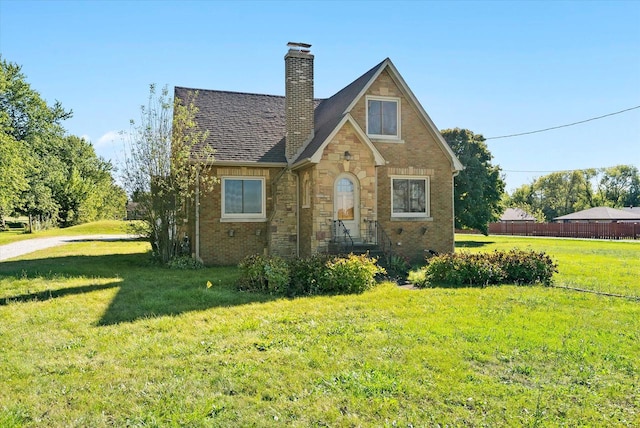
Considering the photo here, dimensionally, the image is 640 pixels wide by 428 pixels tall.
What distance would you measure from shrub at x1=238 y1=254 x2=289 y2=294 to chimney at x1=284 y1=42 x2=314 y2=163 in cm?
602

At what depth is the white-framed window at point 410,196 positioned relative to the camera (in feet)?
54.7

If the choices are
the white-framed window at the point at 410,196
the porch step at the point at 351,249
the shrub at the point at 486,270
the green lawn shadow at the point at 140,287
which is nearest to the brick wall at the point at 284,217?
the green lawn shadow at the point at 140,287

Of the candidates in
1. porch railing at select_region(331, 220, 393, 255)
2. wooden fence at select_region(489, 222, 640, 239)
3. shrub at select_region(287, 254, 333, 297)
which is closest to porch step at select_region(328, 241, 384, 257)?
porch railing at select_region(331, 220, 393, 255)

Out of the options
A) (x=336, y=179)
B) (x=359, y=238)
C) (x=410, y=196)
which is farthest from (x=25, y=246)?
(x=410, y=196)

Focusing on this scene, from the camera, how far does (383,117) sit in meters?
16.6

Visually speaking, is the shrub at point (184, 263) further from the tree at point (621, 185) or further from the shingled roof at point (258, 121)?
the tree at point (621, 185)

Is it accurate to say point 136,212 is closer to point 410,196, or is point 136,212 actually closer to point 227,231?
point 227,231

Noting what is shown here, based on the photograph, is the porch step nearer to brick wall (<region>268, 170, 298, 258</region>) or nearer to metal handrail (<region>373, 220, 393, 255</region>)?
metal handrail (<region>373, 220, 393, 255</region>)

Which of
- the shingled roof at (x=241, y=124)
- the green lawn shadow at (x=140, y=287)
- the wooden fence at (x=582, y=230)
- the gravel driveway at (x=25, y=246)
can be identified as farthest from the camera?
the wooden fence at (x=582, y=230)

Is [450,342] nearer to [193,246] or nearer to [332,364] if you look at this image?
[332,364]

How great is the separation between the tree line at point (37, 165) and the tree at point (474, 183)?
76.9ft

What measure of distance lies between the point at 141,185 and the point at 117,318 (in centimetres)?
851

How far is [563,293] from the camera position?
1034 cm

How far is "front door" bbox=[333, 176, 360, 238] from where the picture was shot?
14.5m
